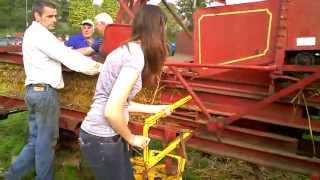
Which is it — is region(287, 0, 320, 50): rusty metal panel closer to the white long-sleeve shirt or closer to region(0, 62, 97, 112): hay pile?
the white long-sleeve shirt

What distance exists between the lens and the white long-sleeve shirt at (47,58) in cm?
443

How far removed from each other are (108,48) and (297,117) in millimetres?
2063

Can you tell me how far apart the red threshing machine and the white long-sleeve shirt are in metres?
0.62

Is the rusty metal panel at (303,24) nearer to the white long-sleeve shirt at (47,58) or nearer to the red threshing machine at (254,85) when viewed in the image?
the red threshing machine at (254,85)

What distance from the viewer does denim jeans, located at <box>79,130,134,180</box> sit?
2846 mm

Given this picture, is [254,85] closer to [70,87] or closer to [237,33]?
[237,33]

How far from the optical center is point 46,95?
14.7 ft

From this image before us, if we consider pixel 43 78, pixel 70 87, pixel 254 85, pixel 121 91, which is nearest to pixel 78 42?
pixel 70 87

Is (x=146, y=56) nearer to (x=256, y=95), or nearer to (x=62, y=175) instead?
(x=256, y=95)

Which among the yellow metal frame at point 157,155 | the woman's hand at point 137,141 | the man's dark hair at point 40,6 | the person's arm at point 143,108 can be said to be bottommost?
the yellow metal frame at point 157,155

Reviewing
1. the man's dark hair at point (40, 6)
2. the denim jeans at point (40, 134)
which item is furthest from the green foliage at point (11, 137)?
the man's dark hair at point (40, 6)

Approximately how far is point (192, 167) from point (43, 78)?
2.13 meters

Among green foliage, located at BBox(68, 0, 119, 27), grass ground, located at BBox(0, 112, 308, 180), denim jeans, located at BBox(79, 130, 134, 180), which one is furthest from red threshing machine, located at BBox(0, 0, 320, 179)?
green foliage, located at BBox(68, 0, 119, 27)

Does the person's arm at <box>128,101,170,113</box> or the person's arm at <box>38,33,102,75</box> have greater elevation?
the person's arm at <box>38,33,102,75</box>
